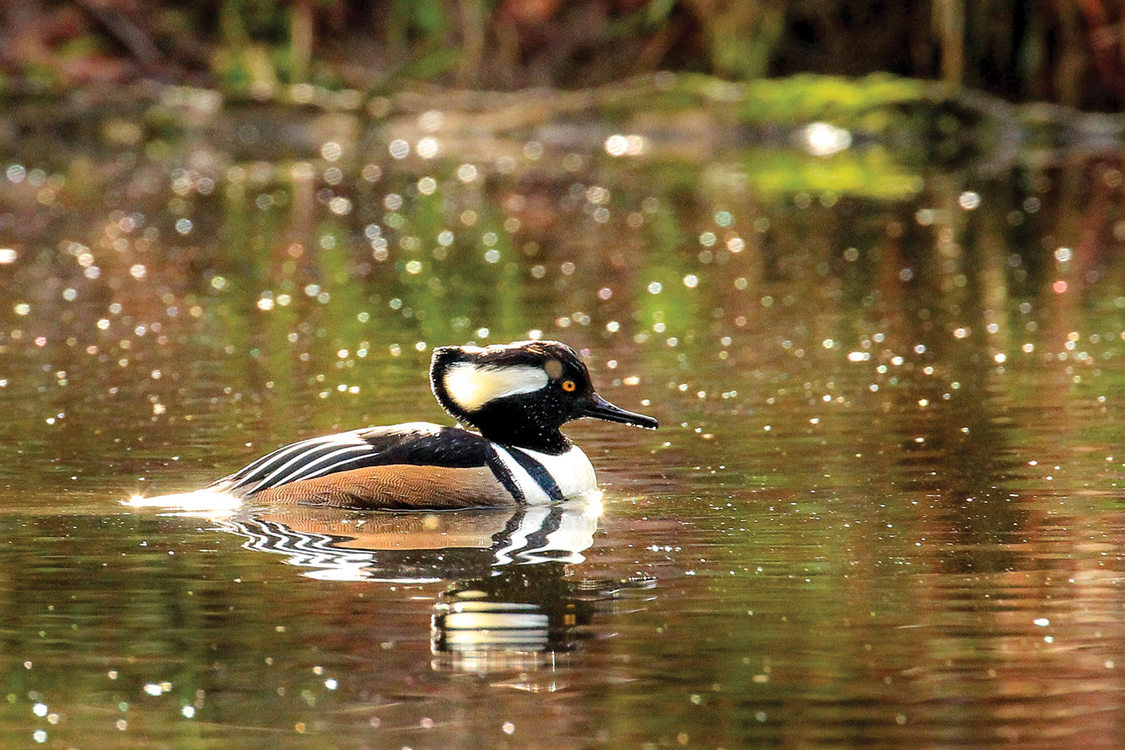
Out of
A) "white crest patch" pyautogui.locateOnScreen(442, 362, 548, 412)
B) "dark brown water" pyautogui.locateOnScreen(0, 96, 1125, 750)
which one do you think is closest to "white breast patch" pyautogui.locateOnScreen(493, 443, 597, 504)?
"dark brown water" pyautogui.locateOnScreen(0, 96, 1125, 750)

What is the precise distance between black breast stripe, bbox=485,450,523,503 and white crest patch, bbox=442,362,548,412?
0.30 m

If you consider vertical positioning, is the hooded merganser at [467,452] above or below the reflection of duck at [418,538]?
above

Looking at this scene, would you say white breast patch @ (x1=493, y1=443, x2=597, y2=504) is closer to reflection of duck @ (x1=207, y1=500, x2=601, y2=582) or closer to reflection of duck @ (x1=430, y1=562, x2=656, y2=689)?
reflection of duck @ (x1=207, y1=500, x2=601, y2=582)

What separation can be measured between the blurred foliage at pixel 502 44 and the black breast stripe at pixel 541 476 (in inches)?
924

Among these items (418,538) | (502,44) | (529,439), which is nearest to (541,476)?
(529,439)

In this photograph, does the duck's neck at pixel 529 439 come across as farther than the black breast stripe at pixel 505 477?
Yes

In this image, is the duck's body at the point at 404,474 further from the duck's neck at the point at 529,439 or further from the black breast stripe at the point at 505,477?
the duck's neck at the point at 529,439

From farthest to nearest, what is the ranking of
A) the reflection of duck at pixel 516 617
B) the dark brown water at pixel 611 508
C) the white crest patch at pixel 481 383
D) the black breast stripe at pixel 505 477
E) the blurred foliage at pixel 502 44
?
the blurred foliage at pixel 502 44 < the white crest patch at pixel 481 383 < the black breast stripe at pixel 505 477 < the reflection of duck at pixel 516 617 < the dark brown water at pixel 611 508

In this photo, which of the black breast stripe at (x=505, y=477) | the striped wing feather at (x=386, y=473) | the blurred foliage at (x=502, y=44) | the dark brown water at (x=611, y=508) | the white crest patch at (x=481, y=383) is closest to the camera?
the dark brown water at (x=611, y=508)

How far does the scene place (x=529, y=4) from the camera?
3572 centimetres

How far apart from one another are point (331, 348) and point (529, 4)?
23429 millimetres

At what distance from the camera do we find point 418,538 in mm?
8047

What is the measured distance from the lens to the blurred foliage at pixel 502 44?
3228cm

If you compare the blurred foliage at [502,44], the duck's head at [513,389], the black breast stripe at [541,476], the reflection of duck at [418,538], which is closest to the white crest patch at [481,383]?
the duck's head at [513,389]
